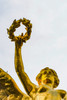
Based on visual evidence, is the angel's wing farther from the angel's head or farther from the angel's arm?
the angel's head

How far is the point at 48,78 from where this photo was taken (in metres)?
10.4

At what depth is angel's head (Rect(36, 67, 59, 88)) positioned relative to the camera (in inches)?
408

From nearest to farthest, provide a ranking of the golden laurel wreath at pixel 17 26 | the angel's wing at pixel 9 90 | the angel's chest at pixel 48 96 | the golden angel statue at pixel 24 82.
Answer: the angel's chest at pixel 48 96 → the golden angel statue at pixel 24 82 → the angel's wing at pixel 9 90 → the golden laurel wreath at pixel 17 26

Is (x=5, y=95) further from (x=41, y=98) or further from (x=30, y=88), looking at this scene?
(x=41, y=98)

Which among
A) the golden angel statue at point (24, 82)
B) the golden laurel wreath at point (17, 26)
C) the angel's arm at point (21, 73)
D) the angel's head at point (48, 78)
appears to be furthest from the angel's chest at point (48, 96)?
the golden laurel wreath at point (17, 26)

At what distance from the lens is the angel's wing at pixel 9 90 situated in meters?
10.1

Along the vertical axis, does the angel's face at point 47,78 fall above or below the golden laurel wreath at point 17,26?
below

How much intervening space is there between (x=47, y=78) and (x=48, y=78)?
4cm

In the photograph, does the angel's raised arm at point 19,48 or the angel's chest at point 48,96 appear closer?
the angel's chest at point 48,96

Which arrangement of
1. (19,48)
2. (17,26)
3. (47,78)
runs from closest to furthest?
1. (47,78)
2. (19,48)
3. (17,26)

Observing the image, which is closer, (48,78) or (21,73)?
(21,73)

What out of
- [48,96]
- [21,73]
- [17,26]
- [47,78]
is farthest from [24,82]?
[17,26]

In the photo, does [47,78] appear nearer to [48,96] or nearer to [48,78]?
[48,78]

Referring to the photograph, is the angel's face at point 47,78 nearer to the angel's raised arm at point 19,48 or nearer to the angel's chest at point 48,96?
the angel's raised arm at point 19,48
